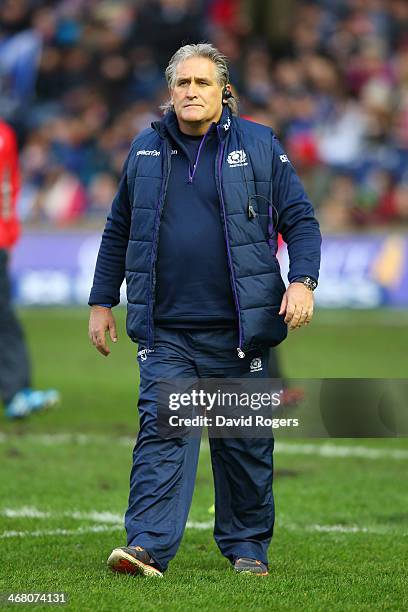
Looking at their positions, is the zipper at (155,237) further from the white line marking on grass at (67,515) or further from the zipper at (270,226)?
the white line marking on grass at (67,515)

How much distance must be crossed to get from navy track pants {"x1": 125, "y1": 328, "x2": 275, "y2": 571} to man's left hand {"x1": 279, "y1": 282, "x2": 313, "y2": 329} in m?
0.31

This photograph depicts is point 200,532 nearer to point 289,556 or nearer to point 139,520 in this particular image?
point 289,556

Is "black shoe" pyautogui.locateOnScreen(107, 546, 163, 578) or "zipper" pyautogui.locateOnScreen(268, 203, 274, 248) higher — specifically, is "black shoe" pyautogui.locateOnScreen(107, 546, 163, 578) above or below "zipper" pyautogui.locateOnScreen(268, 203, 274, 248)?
below

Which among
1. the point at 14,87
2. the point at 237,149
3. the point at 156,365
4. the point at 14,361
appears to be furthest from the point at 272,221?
the point at 14,87

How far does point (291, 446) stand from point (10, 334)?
245 centimetres

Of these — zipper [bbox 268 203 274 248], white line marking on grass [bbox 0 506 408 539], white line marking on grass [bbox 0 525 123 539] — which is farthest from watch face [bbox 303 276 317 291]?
white line marking on grass [bbox 0 525 123 539]

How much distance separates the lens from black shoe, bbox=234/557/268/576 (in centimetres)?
588

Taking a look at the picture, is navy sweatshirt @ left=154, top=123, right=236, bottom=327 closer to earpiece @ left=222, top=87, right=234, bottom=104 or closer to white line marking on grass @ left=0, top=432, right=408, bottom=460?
earpiece @ left=222, top=87, right=234, bottom=104

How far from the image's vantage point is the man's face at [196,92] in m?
5.80

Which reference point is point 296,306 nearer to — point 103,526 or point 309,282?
point 309,282

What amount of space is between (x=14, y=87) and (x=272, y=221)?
65.0ft

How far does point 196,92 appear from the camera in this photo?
19.0 ft

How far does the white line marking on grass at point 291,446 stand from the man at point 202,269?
358 cm

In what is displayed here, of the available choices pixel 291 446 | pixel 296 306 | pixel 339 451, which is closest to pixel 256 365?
pixel 296 306
